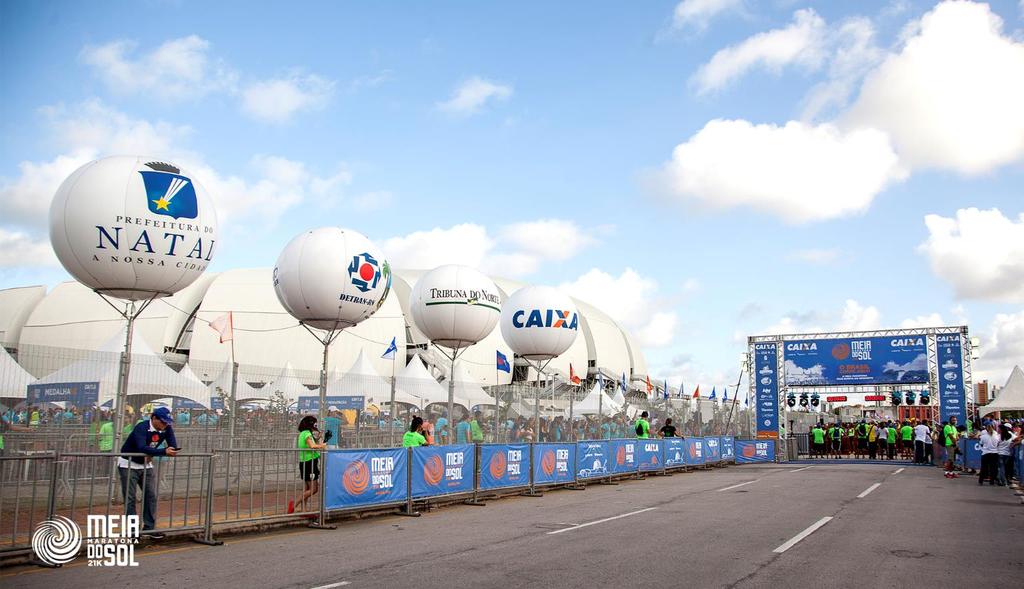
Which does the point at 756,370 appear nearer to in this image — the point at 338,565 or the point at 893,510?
the point at 893,510

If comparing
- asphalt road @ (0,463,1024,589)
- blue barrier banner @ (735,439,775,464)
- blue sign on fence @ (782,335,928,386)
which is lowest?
blue barrier banner @ (735,439,775,464)

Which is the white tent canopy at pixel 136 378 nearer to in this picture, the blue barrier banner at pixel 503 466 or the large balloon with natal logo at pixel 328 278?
the large balloon with natal logo at pixel 328 278

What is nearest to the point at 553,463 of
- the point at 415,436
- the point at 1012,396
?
the point at 415,436

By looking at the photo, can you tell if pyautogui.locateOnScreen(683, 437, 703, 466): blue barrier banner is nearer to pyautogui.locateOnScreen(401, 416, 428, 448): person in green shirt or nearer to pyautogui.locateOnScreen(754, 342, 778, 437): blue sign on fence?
pyautogui.locateOnScreen(754, 342, 778, 437): blue sign on fence

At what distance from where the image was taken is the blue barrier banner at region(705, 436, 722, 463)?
2941 cm

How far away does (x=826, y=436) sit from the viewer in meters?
39.4

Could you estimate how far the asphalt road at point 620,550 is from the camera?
25.8 feet

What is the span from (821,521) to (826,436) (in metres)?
29.3

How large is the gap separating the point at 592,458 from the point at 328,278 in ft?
29.6

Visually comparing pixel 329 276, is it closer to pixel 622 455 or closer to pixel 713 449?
pixel 622 455

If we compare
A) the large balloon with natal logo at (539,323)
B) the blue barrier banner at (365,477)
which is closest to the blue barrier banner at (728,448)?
the large balloon with natal logo at (539,323)

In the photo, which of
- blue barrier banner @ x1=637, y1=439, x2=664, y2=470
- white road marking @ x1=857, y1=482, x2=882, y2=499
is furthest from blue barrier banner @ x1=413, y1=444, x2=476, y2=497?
blue barrier banner @ x1=637, y1=439, x2=664, y2=470

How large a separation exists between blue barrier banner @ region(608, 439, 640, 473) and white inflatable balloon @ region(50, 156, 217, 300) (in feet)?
42.1

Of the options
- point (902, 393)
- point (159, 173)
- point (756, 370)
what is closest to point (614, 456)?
point (159, 173)
